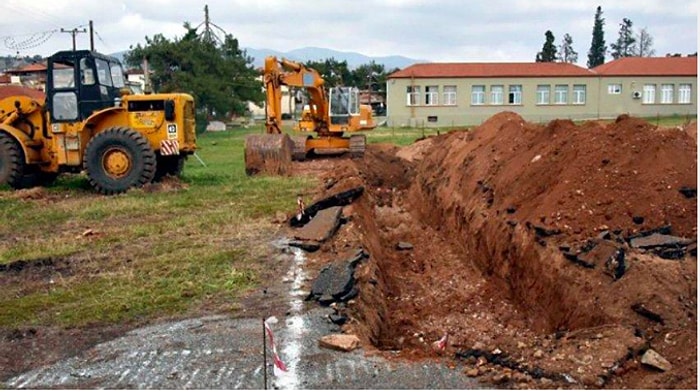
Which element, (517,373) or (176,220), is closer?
(517,373)

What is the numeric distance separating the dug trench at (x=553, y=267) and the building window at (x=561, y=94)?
46.7 meters

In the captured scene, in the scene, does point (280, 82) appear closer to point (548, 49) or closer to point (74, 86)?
point (74, 86)

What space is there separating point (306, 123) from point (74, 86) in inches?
411

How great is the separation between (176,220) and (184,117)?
4.52 meters

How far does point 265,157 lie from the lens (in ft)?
64.0

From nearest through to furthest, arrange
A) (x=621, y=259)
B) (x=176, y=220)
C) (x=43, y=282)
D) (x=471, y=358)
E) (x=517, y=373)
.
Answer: (x=517, y=373) < (x=471, y=358) < (x=621, y=259) < (x=43, y=282) < (x=176, y=220)

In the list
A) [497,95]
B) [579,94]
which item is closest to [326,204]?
[497,95]

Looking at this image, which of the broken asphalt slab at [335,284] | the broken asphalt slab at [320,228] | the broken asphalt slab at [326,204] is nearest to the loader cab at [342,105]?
the broken asphalt slab at [326,204]

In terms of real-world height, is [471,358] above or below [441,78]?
below

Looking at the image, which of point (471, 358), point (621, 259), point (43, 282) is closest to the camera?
point (471, 358)

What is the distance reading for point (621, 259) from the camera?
6918 mm

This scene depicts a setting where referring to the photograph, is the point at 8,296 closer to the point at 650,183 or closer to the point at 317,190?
the point at 650,183

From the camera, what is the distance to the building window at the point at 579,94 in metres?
58.2

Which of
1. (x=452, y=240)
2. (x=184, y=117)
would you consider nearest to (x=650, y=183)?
(x=452, y=240)
